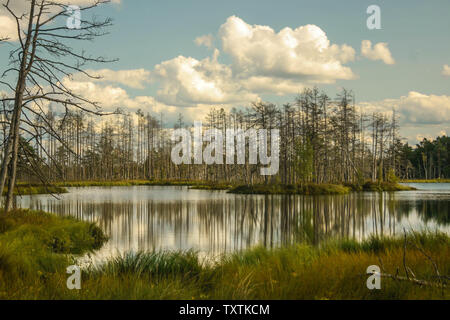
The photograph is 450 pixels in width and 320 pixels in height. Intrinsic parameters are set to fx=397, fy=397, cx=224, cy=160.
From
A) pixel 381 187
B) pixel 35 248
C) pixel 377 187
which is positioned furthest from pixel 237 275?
pixel 381 187

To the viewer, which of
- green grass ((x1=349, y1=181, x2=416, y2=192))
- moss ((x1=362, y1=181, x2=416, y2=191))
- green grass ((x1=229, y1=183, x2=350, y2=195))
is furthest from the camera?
moss ((x1=362, y1=181, x2=416, y2=191))

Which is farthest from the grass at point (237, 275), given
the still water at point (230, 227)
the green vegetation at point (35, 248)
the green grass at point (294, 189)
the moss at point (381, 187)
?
the moss at point (381, 187)

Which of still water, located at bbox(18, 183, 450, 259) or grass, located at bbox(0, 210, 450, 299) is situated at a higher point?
grass, located at bbox(0, 210, 450, 299)

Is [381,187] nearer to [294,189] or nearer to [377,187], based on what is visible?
[377,187]

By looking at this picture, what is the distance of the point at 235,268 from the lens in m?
8.40

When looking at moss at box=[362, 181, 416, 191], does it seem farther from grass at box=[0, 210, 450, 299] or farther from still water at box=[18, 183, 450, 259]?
grass at box=[0, 210, 450, 299]

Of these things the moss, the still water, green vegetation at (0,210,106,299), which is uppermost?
green vegetation at (0,210,106,299)

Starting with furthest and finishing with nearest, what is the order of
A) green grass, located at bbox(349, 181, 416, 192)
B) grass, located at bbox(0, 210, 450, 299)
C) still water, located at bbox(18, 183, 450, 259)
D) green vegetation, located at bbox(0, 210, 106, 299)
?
green grass, located at bbox(349, 181, 416, 192)
still water, located at bbox(18, 183, 450, 259)
green vegetation, located at bbox(0, 210, 106, 299)
grass, located at bbox(0, 210, 450, 299)

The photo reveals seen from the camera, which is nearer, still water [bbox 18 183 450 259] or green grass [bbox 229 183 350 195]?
still water [bbox 18 183 450 259]

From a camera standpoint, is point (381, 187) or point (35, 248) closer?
point (35, 248)

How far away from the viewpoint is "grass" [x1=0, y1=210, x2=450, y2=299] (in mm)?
6137

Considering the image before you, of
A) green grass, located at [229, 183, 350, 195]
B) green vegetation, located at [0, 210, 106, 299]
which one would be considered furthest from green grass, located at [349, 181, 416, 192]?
green vegetation, located at [0, 210, 106, 299]

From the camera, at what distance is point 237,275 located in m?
7.39

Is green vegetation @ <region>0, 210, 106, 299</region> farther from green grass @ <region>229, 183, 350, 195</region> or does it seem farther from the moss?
the moss
